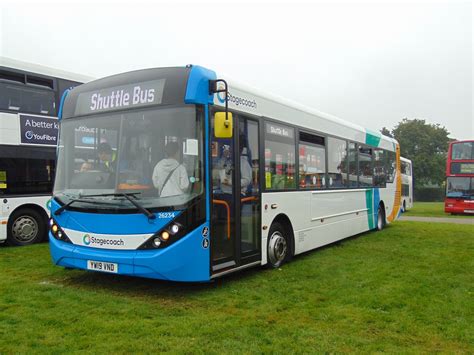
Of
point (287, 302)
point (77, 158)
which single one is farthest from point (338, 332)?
point (77, 158)

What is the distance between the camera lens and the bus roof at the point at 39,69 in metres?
9.95

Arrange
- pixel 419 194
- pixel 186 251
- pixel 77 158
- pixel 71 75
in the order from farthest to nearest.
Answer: pixel 419 194
pixel 71 75
pixel 77 158
pixel 186 251

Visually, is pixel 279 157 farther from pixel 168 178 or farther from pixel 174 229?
pixel 174 229

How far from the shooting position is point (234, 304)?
5668 mm

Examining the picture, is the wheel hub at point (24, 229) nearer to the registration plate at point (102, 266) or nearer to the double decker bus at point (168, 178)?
the double decker bus at point (168, 178)

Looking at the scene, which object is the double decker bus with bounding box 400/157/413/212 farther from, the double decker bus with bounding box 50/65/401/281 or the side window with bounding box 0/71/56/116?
the side window with bounding box 0/71/56/116

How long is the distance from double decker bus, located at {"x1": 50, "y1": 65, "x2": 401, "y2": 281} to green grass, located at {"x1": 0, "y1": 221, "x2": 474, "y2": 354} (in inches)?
18.1

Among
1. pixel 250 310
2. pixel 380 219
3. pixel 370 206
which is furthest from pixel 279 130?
pixel 380 219

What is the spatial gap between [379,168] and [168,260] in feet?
32.4

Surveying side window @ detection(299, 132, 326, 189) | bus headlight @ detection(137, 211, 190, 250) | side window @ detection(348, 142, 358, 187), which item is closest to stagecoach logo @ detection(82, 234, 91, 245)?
bus headlight @ detection(137, 211, 190, 250)

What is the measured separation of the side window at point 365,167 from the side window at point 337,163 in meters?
1.29

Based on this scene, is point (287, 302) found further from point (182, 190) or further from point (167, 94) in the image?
point (167, 94)

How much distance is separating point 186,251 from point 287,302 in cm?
149

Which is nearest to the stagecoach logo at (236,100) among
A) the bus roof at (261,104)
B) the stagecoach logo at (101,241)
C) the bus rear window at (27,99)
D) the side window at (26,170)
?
the bus roof at (261,104)
